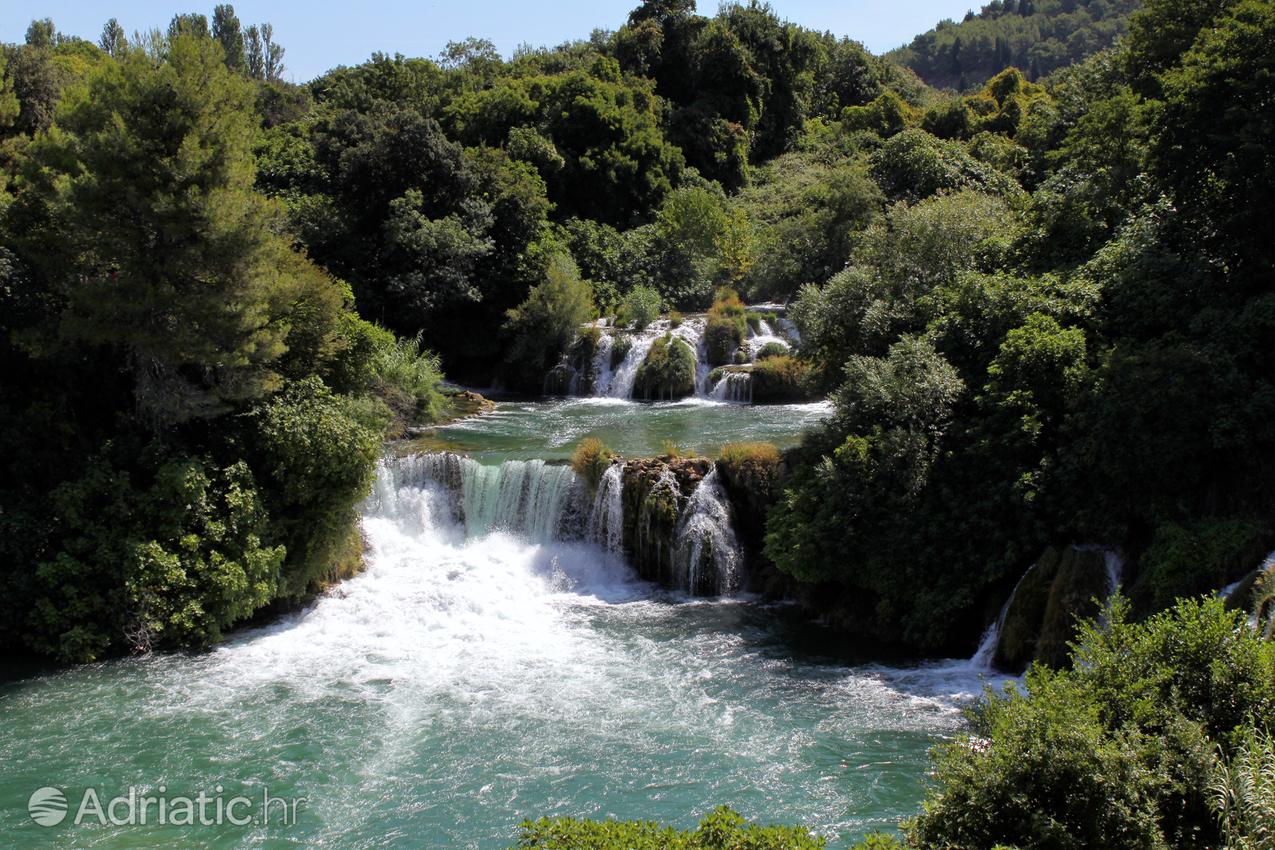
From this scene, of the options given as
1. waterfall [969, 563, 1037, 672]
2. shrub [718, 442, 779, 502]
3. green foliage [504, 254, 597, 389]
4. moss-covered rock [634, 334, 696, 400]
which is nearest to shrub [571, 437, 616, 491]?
shrub [718, 442, 779, 502]

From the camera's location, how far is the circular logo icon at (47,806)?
1188cm

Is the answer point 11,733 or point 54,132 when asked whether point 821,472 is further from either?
point 54,132

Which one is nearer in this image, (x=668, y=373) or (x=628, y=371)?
(x=668, y=373)

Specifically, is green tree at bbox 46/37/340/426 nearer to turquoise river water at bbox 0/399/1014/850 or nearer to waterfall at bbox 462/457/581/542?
turquoise river water at bbox 0/399/1014/850

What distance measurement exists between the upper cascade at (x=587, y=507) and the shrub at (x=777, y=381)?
10.1m

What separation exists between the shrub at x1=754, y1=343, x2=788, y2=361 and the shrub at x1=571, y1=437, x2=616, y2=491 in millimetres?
11457

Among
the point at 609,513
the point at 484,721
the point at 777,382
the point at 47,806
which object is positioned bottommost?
the point at 47,806

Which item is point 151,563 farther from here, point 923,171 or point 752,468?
point 923,171

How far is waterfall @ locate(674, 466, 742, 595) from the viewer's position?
776 inches

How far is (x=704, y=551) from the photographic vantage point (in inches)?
778

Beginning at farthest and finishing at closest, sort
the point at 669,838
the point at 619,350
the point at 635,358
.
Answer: the point at 619,350
the point at 635,358
the point at 669,838

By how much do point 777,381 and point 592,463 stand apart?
421 inches

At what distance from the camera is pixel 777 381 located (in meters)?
30.1

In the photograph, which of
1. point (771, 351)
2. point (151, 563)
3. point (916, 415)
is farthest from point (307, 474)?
point (771, 351)
